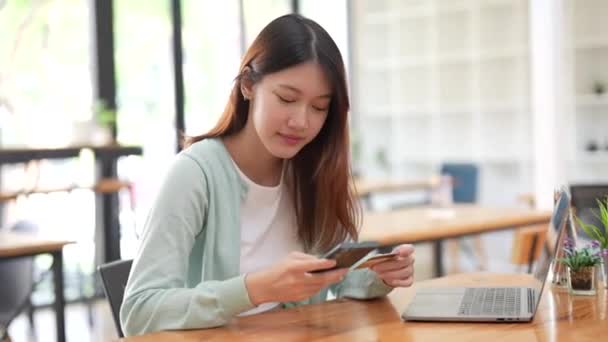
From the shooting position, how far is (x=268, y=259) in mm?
1834

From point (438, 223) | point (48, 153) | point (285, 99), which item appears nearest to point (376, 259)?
Answer: point (285, 99)

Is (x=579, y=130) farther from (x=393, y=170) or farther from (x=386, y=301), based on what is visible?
(x=386, y=301)

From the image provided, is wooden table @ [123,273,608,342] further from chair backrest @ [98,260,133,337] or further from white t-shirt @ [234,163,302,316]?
chair backrest @ [98,260,133,337]

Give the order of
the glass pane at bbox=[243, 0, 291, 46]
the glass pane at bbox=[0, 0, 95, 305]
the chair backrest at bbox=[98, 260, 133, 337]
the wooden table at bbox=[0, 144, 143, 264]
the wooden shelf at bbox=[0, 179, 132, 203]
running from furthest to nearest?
the glass pane at bbox=[243, 0, 291, 46] → the wooden table at bbox=[0, 144, 143, 264] → the glass pane at bbox=[0, 0, 95, 305] → the wooden shelf at bbox=[0, 179, 132, 203] → the chair backrest at bbox=[98, 260, 133, 337]

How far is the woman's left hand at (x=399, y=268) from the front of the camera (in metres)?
1.70

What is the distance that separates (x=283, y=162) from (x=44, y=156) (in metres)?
3.80

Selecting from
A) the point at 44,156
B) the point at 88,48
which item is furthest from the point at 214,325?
the point at 88,48

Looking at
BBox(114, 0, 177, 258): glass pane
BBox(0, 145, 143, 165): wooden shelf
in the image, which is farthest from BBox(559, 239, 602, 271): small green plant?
BBox(114, 0, 177, 258): glass pane

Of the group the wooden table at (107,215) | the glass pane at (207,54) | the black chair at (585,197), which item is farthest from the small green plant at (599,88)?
the wooden table at (107,215)

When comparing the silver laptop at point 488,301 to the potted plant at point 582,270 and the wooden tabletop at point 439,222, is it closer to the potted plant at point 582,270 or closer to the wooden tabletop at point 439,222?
the potted plant at point 582,270

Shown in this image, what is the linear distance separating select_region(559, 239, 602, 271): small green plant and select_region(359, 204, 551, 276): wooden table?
55.7 inches

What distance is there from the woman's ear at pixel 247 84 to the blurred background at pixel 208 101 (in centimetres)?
319

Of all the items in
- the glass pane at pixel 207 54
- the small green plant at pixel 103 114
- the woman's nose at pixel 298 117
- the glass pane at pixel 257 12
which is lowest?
the woman's nose at pixel 298 117

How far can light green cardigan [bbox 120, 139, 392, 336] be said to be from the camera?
58.4 inches
